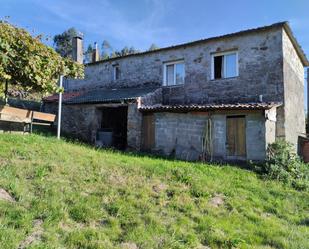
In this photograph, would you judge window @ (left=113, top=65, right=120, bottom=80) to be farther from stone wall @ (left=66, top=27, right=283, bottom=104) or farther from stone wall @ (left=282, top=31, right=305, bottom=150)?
stone wall @ (left=282, top=31, right=305, bottom=150)

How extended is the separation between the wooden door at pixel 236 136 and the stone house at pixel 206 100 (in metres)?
0.04

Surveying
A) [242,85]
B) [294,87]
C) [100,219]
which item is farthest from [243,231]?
[294,87]

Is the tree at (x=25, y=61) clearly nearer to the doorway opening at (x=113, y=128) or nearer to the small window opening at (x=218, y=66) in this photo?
the doorway opening at (x=113, y=128)

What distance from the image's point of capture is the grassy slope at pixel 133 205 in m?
5.34

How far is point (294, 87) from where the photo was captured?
15273 mm

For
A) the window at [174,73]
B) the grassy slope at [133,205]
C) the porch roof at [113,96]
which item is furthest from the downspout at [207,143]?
the window at [174,73]

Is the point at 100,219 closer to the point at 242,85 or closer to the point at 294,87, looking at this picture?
the point at 242,85

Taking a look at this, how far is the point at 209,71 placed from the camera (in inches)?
603

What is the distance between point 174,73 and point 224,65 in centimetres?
285

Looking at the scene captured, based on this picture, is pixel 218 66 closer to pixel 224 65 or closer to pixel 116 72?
pixel 224 65

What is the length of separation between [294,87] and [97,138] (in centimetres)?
1003

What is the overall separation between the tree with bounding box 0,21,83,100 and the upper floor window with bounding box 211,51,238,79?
29.7 feet

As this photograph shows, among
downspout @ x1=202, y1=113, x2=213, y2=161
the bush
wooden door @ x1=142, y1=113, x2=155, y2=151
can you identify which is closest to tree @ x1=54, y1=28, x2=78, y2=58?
wooden door @ x1=142, y1=113, x2=155, y2=151

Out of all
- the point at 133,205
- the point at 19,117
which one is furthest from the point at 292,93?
the point at 19,117
